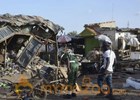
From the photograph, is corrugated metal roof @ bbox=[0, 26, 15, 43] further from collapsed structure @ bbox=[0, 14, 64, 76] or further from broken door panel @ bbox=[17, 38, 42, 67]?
broken door panel @ bbox=[17, 38, 42, 67]

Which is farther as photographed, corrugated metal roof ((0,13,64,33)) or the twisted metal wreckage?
corrugated metal roof ((0,13,64,33))

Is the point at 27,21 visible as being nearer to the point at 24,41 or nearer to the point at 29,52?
the point at 24,41

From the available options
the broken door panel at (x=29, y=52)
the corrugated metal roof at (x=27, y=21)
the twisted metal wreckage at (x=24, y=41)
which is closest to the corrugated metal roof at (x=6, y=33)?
the twisted metal wreckage at (x=24, y=41)

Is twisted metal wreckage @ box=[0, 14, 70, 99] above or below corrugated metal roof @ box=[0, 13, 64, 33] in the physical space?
below

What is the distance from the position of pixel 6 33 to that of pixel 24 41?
1.82 metres

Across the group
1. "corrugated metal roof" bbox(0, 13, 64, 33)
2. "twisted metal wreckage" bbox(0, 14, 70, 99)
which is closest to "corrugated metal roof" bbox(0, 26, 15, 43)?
"twisted metal wreckage" bbox(0, 14, 70, 99)

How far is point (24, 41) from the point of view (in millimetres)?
19562

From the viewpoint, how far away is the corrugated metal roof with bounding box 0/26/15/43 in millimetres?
17672

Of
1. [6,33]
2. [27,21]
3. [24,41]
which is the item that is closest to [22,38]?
[24,41]

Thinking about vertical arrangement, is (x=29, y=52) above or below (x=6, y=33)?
below

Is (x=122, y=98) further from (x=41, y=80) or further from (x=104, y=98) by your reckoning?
(x=41, y=80)

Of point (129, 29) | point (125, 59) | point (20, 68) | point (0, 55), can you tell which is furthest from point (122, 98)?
point (129, 29)

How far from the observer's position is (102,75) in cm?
1385

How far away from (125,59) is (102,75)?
16.3m
